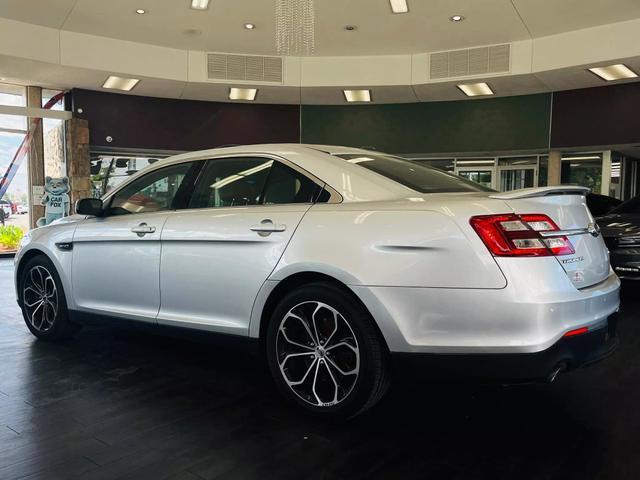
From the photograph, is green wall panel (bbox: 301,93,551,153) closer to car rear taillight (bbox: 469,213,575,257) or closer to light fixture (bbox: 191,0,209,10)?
light fixture (bbox: 191,0,209,10)

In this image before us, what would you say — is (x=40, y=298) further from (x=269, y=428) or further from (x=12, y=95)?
(x=12, y=95)

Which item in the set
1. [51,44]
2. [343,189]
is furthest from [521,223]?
[51,44]

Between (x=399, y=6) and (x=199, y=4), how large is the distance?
2762mm

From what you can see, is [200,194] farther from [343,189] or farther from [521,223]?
[521,223]

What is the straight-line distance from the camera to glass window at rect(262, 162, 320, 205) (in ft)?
8.61

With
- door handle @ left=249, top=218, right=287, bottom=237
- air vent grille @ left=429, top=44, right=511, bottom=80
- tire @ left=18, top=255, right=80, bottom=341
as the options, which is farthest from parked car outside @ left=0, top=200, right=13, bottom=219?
door handle @ left=249, top=218, right=287, bottom=237

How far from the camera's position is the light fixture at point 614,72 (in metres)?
8.51

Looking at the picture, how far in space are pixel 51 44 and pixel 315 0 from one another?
4213 millimetres

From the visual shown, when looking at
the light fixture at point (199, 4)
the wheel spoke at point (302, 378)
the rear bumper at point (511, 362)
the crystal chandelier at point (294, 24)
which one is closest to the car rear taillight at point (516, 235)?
the rear bumper at point (511, 362)

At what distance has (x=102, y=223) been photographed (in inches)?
133

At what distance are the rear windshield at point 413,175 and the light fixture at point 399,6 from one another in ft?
16.9

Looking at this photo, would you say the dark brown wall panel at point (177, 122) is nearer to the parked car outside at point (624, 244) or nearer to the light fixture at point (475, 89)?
the light fixture at point (475, 89)

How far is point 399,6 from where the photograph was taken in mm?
7555

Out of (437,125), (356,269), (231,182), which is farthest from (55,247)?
(437,125)
